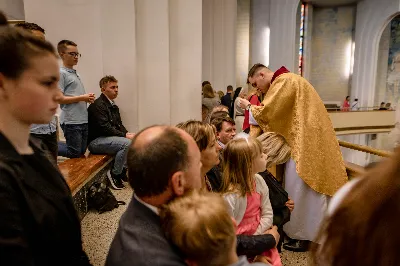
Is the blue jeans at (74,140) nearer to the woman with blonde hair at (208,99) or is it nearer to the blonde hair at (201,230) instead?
the woman with blonde hair at (208,99)

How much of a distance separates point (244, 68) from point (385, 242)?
1377cm

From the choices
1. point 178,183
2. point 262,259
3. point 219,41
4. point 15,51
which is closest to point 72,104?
point 262,259

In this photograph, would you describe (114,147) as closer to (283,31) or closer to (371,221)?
(371,221)

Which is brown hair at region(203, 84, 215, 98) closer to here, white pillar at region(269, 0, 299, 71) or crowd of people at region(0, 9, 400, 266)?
crowd of people at region(0, 9, 400, 266)

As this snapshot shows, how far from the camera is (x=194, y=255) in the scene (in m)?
0.94

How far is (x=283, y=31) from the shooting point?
44.4 ft

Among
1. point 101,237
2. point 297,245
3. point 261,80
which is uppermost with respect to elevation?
point 261,80

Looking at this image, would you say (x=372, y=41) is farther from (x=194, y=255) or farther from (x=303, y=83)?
(x=194, y=255)

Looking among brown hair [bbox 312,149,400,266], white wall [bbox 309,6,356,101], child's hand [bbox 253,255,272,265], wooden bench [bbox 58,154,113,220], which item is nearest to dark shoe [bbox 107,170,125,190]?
wooden bench [bbox 58,154,113,220]

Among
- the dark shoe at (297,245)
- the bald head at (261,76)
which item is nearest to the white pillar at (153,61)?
the bald head at (261,76)

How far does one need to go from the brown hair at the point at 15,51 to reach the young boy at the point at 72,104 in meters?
2.57

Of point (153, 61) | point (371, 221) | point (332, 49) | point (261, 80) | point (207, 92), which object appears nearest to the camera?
point (371, 221)

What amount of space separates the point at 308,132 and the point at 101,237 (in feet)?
7.20

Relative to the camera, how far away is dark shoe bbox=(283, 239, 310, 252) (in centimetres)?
309
